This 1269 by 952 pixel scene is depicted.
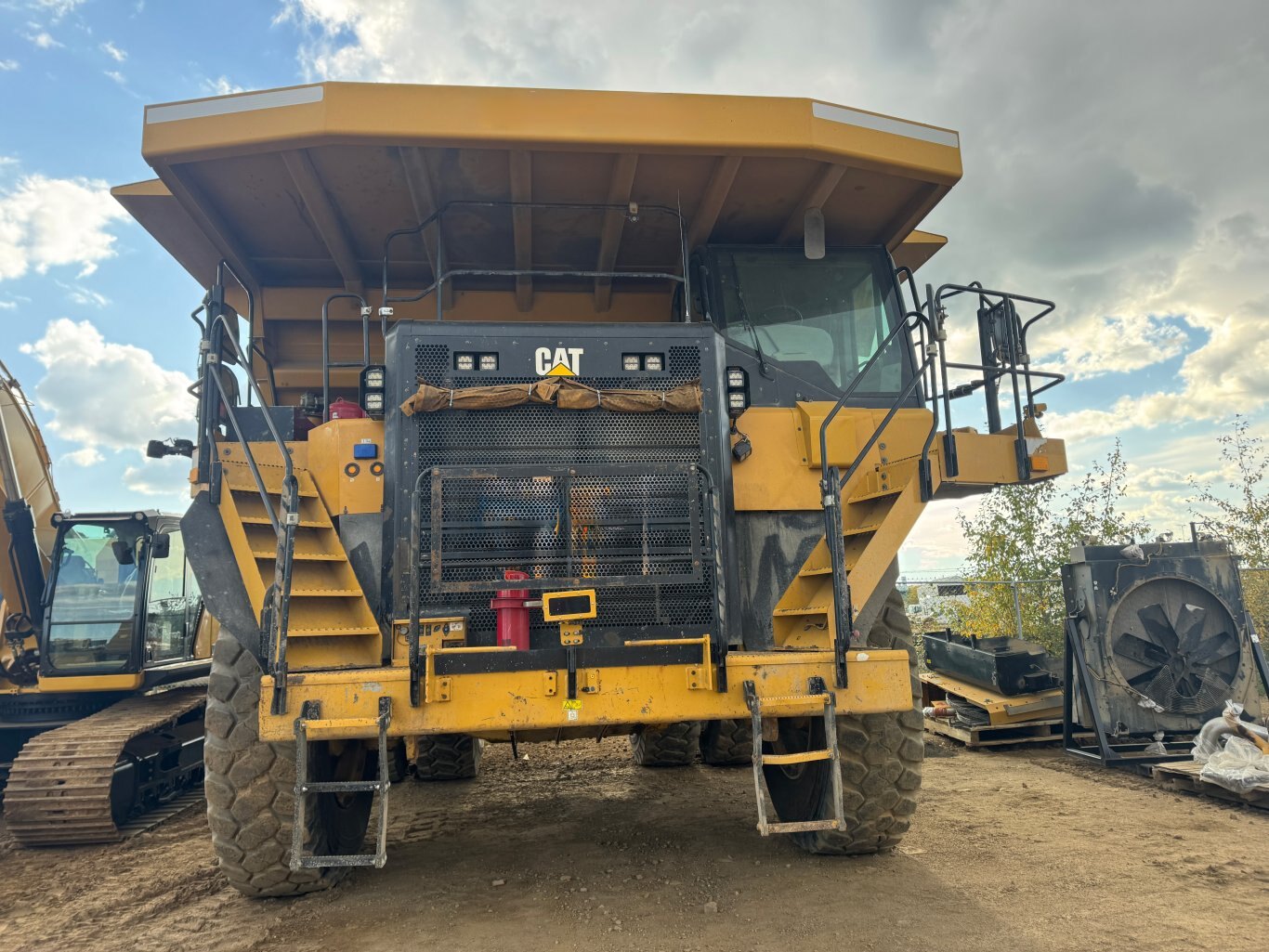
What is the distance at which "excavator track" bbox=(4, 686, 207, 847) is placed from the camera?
591 cm

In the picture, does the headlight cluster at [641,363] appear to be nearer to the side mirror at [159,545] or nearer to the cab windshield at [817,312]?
the cab windshield at [817,312]

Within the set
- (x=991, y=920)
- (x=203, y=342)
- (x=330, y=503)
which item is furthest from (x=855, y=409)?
(x=203, y=342)

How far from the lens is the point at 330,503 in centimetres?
409

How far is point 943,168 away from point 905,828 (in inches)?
141

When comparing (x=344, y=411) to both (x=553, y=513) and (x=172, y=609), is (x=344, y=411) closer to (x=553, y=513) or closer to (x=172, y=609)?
(x=553, y=513)

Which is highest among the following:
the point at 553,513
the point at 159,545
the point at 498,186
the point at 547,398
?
the point at 498,186

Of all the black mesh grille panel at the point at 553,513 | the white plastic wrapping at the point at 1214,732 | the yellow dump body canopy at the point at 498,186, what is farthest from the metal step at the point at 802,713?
the white plastic wrapping at the point at 1214,732

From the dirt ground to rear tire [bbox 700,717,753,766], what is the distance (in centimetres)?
84

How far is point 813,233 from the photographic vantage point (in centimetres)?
515

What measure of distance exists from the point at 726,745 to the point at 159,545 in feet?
17.3

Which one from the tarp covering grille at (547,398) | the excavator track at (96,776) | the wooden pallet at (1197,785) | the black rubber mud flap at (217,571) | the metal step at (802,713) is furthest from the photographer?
the excavator track at (96,776)

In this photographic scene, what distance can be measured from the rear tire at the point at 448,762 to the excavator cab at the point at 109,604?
261cm

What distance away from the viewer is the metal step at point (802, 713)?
11.0 ft

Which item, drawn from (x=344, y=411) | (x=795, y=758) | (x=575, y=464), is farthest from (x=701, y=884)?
(x=344, y=411)
